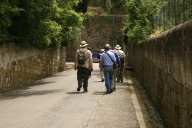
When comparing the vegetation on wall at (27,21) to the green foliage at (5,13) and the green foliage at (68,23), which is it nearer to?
the green foliage at (5,13)

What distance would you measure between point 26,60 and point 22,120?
1037cm

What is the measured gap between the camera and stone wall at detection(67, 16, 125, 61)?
167 ft

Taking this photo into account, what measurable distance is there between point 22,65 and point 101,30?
111ft

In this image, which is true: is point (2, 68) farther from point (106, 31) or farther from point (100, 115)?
point (106, 31)

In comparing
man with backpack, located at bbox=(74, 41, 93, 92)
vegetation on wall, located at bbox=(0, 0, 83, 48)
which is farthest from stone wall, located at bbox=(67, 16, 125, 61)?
man with backpack, located at bbox=(74, 41, 93, 92)

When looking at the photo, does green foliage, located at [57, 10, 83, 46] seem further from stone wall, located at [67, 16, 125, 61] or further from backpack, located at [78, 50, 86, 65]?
stone wall, located at [67, 16, 125, 61]

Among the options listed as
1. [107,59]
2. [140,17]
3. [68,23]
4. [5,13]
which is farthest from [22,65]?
[140,17]

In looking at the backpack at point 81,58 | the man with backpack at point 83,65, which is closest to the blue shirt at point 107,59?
the man with backpack at point 83,65

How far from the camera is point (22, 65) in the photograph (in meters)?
18.1

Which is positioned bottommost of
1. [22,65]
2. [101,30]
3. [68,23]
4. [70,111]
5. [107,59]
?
[70,111]

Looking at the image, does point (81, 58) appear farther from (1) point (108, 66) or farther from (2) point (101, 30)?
(2) point (101, 30)

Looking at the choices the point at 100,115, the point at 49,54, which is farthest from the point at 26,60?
the point at 100,115

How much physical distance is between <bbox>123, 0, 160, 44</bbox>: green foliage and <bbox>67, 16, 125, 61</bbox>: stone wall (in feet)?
80.2

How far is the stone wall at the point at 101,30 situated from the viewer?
51.0 metres
